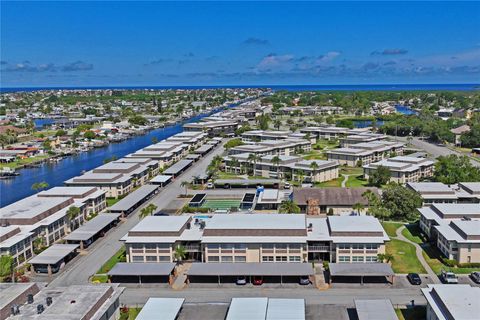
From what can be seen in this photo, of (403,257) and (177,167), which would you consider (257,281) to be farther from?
(177,167)

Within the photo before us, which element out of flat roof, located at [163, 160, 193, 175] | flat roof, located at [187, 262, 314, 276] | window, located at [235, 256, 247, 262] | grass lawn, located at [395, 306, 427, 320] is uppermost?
flat roof, located at [163, 160, 193, 175]

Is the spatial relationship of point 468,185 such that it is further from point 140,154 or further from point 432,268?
point 140,154

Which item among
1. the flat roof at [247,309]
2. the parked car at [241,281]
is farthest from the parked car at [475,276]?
the parked car at [241,281]

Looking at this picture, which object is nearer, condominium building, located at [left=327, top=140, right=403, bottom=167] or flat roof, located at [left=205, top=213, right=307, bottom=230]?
flat roof, located at [left=205, top=213, right=307, bottom=230]

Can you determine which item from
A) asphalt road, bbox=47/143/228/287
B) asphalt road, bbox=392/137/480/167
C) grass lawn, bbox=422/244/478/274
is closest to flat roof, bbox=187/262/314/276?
asphalt road, bbox=47/143/228/287

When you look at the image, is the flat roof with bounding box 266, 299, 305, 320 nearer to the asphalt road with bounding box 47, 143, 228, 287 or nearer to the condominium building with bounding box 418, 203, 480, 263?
the condominium building with bounding box 418, 203, 480, 263

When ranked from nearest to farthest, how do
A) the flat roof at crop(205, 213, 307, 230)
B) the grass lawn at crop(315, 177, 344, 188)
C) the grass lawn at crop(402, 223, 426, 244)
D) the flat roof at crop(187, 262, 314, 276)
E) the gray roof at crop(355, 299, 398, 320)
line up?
the gray roof at crop(355, 299, 398, 320)
the flat roof at crop(187, 262, 314, 276)
the flat roof at crop(205, 213, 307, 230)
the grass lawn at crop(402, 223, 426, 244)
the grass lawn at crop(315, 177, 344, 188)

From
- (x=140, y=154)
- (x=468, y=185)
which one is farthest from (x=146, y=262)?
(x=140, y=154)
